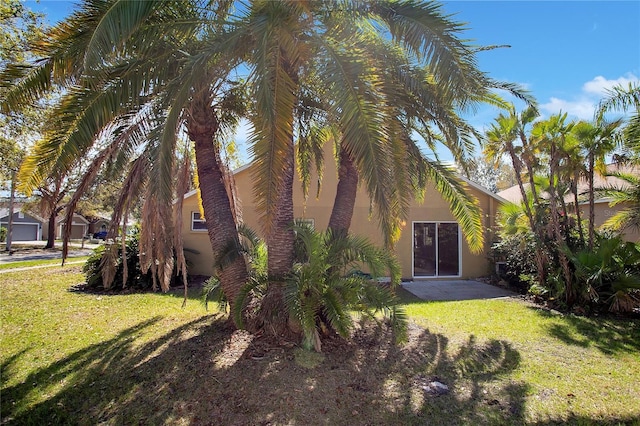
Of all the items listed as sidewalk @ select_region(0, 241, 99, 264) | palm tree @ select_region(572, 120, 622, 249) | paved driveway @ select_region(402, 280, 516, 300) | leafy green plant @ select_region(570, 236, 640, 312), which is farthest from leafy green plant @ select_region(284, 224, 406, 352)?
sidewalk @ select_region(0, 241, 99, 264)

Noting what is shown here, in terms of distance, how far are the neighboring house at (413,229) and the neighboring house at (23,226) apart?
1683 inches

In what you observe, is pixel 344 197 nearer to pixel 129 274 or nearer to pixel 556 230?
pixel 556 230

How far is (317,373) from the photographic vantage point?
16.3 feet

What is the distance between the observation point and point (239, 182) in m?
13.1

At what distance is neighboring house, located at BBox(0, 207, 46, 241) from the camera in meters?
44.9

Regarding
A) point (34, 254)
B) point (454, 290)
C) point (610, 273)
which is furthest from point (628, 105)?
point (34, 254)

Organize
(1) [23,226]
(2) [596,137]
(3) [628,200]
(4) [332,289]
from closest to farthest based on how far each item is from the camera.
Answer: (4) [332,289] < (2) [596,137] < (3) [628,200] < (1) [23,226]

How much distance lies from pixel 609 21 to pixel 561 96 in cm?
276

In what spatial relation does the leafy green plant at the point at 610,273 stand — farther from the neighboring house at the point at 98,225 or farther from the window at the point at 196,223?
the neighboring house at the point at 98,225

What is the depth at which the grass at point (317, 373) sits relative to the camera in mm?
4055

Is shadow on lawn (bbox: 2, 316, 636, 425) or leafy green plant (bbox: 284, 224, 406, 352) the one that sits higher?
leafy green plant (bbox: 284, 224, 406, 352)

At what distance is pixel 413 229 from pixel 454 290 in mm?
2869

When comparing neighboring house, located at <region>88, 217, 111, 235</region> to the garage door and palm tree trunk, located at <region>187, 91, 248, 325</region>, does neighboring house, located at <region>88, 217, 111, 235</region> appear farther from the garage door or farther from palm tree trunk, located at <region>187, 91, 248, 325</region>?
palm tree trunk, located at <region>187, 91, 248, 325</region>

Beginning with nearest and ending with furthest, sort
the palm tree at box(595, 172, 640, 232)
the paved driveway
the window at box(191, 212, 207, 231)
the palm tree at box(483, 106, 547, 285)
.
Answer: the palm tree at box(595, 172, 640, 232), the palm tree at box(483, 106, 547, 285), the paved driveway, the window at box(191, 212, 207, 231)
